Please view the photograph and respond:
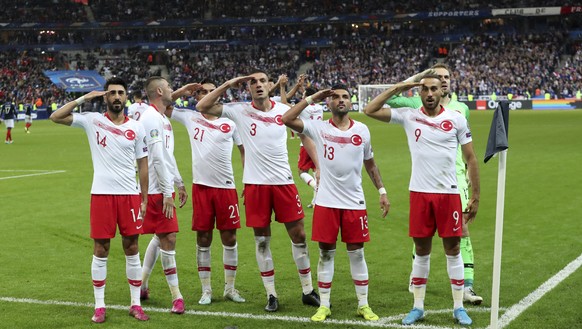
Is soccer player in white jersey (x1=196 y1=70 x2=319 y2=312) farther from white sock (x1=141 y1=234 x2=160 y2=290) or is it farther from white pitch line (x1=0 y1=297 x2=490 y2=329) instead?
white sock (x1=141 y1=234 x2=160 y2=290)

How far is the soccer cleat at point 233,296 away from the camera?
8.98m

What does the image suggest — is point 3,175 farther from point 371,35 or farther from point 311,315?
point 371,35

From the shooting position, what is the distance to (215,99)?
8.59 m

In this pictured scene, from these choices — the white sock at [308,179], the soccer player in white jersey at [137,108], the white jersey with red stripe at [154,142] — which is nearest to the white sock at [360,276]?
the white jersey with red stripe at [154,142]

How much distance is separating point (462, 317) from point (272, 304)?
2.12 meters

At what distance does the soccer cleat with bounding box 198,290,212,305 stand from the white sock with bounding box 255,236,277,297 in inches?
27.8

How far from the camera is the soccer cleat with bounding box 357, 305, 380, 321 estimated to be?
26.3ft

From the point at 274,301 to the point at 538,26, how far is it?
73.1m

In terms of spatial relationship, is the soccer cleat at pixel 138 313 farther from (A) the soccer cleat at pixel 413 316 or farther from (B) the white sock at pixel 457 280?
(B) the white sock at pixel 457 280

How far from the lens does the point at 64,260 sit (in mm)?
11414

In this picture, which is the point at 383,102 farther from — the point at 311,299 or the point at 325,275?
the point at 311,299

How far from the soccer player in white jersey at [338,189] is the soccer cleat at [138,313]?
1.84 metres

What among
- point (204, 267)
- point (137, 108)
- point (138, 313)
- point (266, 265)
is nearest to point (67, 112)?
point (138, 313)

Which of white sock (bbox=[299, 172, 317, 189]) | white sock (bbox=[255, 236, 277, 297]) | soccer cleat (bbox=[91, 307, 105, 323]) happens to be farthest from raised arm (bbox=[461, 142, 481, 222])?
white sock (bbox=[299, 172, 317, 189])
